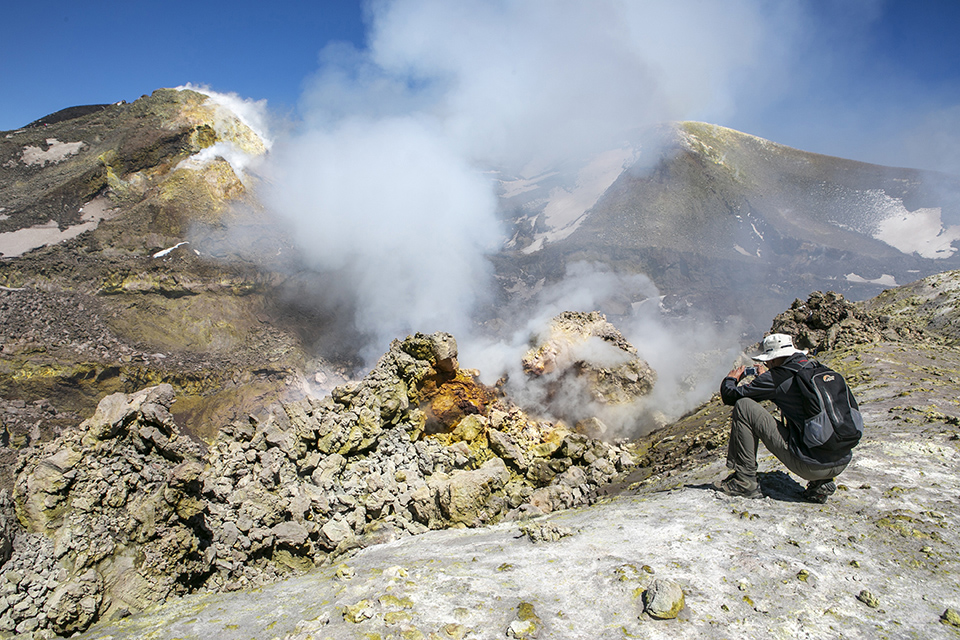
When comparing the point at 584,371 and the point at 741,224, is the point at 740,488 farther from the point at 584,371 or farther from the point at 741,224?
the point at 741,224

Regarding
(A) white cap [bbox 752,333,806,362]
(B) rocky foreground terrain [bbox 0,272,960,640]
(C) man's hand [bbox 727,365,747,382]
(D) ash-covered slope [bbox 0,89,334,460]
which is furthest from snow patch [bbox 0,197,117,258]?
(A) white cap [bbox 752,333,806,362]

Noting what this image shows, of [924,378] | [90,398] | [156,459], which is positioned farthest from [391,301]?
[924,378]

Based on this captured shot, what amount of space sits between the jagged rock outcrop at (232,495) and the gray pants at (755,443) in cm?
285

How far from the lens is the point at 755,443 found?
3.65m

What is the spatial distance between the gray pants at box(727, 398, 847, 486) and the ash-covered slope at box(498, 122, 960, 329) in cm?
2291

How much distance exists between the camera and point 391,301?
2566 centimetres

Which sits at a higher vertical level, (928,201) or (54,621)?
(928,201)

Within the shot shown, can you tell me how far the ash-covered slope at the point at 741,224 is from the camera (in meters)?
29.4

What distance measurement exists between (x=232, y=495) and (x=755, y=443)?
5.40 metres

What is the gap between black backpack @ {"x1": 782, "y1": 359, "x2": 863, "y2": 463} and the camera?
3273 millimetres

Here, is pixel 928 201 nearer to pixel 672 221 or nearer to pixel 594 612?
pixel 672 221

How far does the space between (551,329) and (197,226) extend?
22052mm

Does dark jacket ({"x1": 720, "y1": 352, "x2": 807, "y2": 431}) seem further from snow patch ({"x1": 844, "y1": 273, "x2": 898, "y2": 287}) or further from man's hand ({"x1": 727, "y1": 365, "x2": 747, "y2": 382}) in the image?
snow patch ({"x1": 844, "y1": 273, "x2": 898, "y2": 287})

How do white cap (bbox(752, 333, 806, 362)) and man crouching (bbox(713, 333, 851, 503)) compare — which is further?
white cap (bbox(752, 333, 806, 362))
